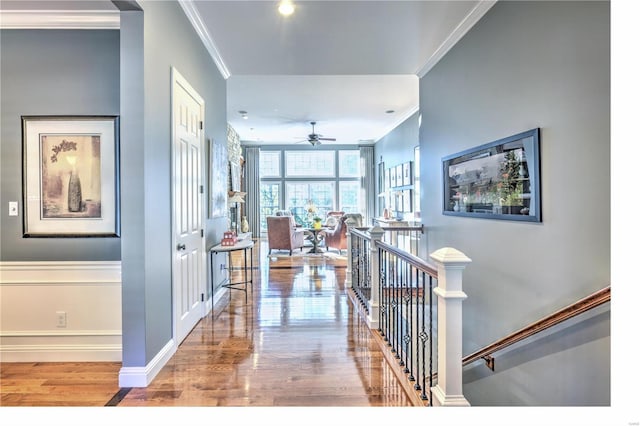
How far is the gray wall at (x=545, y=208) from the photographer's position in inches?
70.7

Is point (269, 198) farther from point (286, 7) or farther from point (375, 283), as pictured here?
point (286, 7)

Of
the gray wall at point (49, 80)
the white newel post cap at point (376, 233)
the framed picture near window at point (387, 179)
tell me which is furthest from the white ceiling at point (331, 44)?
the framed picture near window at point (387, 179)

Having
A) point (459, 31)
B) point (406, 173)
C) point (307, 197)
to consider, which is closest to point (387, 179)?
point (406, 173)

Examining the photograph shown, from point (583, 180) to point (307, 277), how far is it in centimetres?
397

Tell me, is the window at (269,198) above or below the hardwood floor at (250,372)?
above

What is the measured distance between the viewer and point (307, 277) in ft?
17.0

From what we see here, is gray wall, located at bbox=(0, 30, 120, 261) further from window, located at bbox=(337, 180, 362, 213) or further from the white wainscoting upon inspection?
window, located at bbox=(337, 180, 362, 213)

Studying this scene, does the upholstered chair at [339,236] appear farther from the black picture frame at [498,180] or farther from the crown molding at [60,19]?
the crown molding at [60,19]

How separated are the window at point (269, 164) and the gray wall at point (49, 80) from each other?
8548 millimetres

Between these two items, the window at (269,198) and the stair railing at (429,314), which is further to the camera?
the window at (269,198)

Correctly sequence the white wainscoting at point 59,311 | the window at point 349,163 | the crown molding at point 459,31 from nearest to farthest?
the white wainscoting at point 59,311
the crown molding at point 459,31
the window at point 349,163

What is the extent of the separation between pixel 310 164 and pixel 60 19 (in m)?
8.97

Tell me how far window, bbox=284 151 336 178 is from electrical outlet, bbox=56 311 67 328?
29.2 feet
